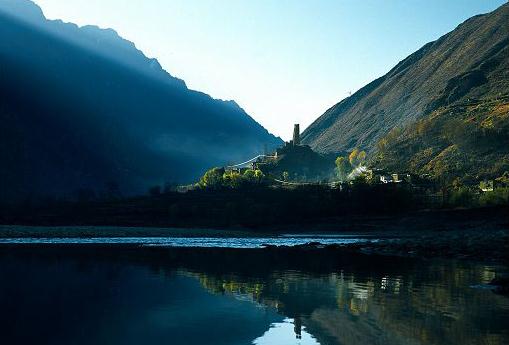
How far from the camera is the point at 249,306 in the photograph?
1003 inches

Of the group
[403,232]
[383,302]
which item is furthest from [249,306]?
[403,232]

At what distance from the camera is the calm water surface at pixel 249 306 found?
19156mm

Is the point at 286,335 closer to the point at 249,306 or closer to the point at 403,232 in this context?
the point at 249,306

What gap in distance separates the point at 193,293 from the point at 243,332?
965 cm

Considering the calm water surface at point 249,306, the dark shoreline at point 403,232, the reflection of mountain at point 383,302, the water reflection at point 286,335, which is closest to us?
the water reflection at point 286,335

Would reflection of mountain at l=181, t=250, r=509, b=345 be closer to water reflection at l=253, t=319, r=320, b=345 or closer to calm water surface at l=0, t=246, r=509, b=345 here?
calm water surface at l=0, t=246, r=509, b=345

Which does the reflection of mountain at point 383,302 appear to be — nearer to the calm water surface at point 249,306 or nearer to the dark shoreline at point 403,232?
the calm water surface at point 249,306

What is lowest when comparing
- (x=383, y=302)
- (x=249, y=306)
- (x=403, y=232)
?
(x=249, y=306)

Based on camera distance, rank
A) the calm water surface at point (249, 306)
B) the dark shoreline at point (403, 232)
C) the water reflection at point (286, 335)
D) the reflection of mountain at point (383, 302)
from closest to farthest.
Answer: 1. the water reflection at point (286, 335)
2. the calm water surface at point (249, 306)
3. the reflection of mountain at point (383, 302)
4. the dark shoreline at point (403, 232)

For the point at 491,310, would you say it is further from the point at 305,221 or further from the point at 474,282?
the point at 305,221

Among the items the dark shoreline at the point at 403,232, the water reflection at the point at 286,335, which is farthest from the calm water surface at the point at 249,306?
the dark shoreline at the point at 403,232

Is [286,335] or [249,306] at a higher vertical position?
[249,306]

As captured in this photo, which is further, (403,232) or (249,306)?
(403,232)

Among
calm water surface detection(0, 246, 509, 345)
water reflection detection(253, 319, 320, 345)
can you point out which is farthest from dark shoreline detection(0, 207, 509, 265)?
water reflection detection(253, 319, 320, 345)
